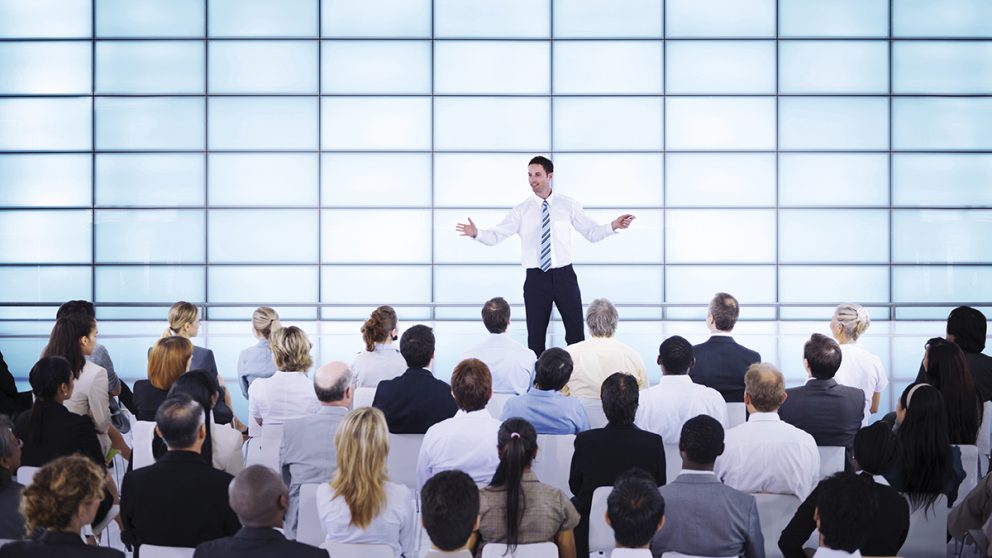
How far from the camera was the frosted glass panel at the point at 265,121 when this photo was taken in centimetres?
1599

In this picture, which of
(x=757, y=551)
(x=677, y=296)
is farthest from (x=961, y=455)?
(x=677, y=296)

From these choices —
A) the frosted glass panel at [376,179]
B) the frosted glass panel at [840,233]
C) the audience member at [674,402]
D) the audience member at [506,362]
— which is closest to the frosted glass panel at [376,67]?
the frosted glass panel at [376,179]

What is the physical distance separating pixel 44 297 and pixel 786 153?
11721 mm

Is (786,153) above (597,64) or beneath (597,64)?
beneath

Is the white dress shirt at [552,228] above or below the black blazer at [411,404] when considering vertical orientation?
above

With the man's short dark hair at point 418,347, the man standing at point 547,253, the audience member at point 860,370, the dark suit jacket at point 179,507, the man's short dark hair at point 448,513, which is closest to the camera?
the man's short dark hair at point 448,513

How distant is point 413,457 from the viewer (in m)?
5.38

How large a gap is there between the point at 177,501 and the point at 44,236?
44.7ft

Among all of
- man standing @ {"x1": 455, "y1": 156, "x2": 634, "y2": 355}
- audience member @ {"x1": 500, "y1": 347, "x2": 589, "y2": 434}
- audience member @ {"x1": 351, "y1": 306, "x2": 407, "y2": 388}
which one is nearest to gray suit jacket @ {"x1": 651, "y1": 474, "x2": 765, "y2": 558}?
audience member @ {"x1": 500, "y1": 347, "x2": 589, "y2": 434}

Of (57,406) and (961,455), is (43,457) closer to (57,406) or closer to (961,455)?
(57,406)

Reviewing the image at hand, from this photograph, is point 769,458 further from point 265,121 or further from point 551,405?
point 265,121

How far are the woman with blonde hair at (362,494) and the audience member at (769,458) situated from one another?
5.10 feet

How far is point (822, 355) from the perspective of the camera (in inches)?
213

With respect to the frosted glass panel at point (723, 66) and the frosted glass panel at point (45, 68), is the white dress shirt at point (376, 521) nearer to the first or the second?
the frosted glass panel at point (723, 66)
